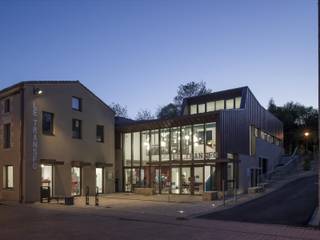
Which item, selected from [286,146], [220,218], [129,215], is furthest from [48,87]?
[286,146]

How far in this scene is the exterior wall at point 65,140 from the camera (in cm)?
2638

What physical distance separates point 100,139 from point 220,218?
58.8 feet

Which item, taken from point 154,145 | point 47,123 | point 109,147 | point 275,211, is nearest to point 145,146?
point 154,145

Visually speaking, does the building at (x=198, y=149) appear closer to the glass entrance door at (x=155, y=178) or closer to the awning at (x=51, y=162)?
the glass entrance door at (x=155, y=178)

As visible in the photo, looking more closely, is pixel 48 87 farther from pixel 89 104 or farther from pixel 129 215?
pixel 129 215

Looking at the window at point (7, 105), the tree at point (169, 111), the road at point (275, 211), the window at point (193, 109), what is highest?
the tree at point (169, 111)

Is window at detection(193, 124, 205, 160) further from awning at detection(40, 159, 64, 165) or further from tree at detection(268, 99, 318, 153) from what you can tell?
tree at detection(268, 99, 318, 153)

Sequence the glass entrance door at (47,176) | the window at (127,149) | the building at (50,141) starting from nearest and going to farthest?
the building at (50,141)
the glass entrance door at (47,176)
the window at (127,149)

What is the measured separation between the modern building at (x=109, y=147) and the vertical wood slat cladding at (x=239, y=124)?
7cm

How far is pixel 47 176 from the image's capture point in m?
27.9

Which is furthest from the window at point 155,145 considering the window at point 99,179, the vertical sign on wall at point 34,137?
the vertical sign on wall at point 34,137

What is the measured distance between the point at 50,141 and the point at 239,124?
13340 mm

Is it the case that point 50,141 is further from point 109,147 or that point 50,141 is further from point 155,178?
point 155,178

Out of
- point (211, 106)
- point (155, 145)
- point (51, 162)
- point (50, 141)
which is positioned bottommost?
point (51, 162)
